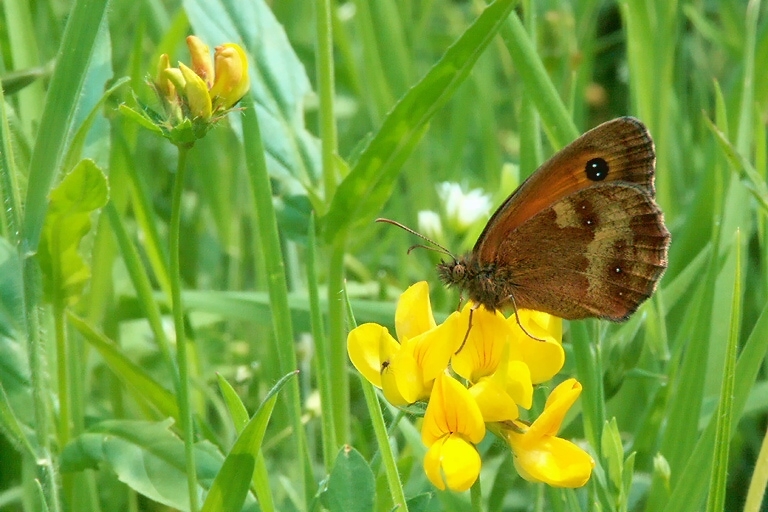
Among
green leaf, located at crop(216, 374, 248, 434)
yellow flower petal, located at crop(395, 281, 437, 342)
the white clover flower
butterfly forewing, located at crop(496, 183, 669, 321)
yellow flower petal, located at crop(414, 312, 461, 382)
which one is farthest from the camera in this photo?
the white clover flower

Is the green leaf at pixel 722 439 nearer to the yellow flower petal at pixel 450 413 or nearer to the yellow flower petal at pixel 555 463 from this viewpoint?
the yellow flower petal at pixel 555 463

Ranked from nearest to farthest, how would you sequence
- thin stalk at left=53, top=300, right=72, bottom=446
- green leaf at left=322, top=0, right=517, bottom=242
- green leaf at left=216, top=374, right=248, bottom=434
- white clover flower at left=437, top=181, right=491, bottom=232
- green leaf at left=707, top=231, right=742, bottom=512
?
green leaf at left=707, top=231, right=742, bottom=512, green leaf at left=216, top=374, right=248, bottom=434, green leaf at left=322, top=0, right=517, bottom=242, thin stalk at left=53, top=300, right=72, bottom=446, white clover flower at left=437, top=181, right=491, bottom=232

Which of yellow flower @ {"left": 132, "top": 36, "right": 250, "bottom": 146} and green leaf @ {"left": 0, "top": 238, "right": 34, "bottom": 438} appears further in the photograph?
green leaf @ {"left": 0, "top": 238, "right": 34, "bottom": 438}

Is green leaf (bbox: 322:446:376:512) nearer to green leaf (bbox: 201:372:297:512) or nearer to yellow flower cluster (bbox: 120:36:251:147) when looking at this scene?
green leaf (bbox: 201:372:297:512)

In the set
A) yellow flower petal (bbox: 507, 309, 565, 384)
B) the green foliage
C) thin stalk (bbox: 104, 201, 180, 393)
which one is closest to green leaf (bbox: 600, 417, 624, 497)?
the green foliage

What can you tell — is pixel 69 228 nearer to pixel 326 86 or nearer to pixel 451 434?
pixel 326 86

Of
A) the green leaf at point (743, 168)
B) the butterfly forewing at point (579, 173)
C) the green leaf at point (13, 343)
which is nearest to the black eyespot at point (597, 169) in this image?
the butterfly forewing at point (579, 173)

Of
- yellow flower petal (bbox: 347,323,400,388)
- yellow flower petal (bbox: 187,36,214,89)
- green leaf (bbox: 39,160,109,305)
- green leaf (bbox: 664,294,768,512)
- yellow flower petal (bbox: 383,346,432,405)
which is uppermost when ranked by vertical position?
yellow flower petal (bbox: 187,36,214,89)

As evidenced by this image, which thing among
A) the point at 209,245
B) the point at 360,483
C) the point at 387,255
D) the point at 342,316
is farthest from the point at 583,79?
the point at 360,483

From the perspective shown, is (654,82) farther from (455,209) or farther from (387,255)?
(387,255)
